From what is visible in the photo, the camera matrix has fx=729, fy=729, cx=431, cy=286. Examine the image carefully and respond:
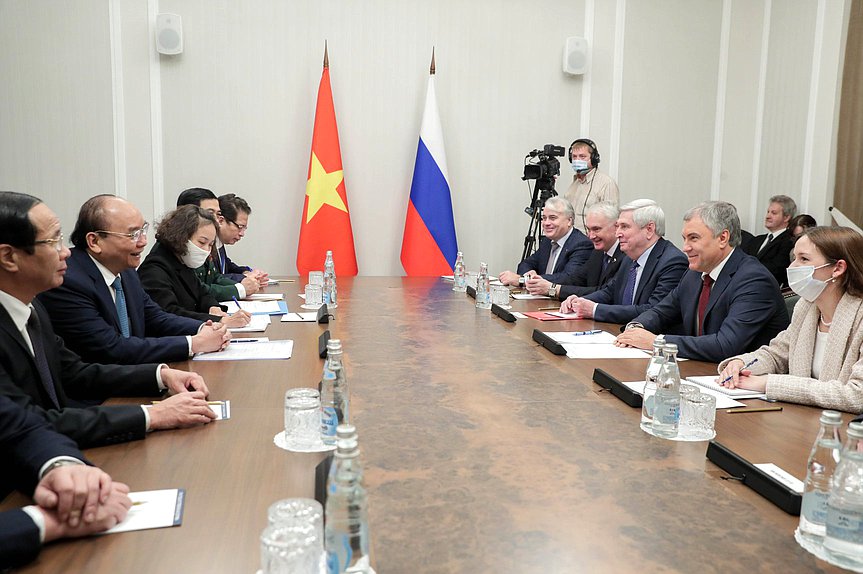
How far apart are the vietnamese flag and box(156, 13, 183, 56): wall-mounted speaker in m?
1.21

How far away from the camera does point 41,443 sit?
1.41 metres

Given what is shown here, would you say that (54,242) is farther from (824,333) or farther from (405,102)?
(405,102)

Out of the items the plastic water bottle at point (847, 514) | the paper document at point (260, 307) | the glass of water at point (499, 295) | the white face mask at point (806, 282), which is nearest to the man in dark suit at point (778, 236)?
the glass of water at point (499, 295)

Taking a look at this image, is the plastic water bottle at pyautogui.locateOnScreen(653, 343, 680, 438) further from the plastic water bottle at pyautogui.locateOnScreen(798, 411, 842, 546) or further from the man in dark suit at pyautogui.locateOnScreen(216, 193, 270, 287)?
the man in dark suit at pyautogui.locateOnScreen(216, 193, 270, 287)

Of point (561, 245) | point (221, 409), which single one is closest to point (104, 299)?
point (221, 409)

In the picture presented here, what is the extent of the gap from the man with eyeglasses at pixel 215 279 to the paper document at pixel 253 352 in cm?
130

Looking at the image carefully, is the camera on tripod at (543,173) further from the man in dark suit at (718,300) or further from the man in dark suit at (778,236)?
the man in dark suit at (718,300)

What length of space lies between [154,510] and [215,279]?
3.22 meters

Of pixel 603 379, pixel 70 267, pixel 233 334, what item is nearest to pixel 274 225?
pixel 233 334

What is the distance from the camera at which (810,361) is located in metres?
2.32

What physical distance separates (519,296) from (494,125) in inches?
112

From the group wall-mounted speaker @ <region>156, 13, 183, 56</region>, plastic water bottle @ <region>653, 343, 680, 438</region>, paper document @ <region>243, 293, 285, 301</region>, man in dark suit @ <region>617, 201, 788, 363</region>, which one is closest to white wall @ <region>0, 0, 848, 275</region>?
wall-mounted speaker @ <region>156, 13, 183, 56</region>

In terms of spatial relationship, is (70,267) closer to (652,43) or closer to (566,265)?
(566,265)

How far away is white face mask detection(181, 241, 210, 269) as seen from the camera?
352 centimetres
